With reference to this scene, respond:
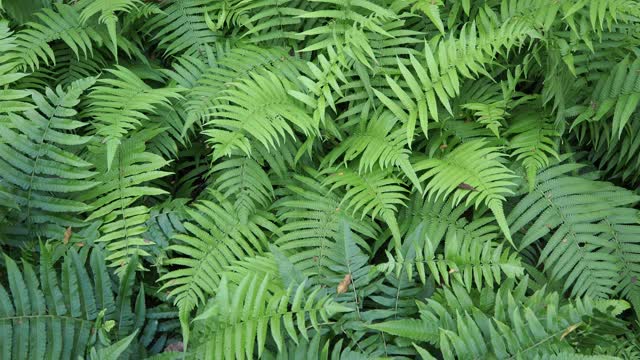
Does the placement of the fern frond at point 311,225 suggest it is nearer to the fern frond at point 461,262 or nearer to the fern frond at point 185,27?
the fern frond at point 461,262

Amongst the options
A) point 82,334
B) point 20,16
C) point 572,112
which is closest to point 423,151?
point 572,112

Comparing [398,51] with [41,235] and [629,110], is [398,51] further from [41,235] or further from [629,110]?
[41,235]

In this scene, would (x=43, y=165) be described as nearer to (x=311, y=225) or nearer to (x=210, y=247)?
(x=210, y=247)

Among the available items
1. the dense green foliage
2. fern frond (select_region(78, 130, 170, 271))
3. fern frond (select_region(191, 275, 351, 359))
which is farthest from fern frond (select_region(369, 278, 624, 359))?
fern frond (select_region(78, 130, 170, 271))

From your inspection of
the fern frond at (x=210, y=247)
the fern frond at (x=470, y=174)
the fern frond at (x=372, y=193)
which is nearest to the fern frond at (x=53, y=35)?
the fern frond at (x=210, y=247)

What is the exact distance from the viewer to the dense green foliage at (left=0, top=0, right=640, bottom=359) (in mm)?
2336

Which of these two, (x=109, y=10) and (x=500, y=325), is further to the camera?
(x=109, y=10)

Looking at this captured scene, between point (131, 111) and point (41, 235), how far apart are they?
2.31 ft

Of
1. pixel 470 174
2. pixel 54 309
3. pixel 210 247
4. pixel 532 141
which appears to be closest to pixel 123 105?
pixel 210 247

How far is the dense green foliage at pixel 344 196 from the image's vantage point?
2336 mm

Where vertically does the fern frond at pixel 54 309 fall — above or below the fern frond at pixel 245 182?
below

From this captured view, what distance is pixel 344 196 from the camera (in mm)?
2650

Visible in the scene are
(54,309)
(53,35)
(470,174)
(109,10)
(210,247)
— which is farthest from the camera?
(53,35)

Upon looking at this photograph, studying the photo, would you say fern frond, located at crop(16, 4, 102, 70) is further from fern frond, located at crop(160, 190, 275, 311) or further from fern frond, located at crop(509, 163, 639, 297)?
fern frond, located at crop(509, 163, 639, 297)
